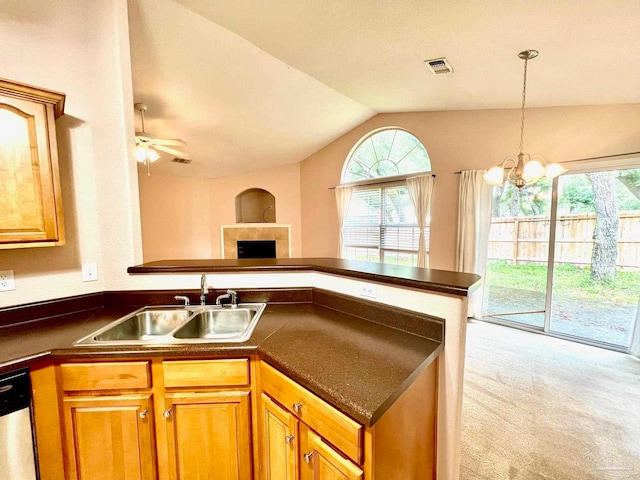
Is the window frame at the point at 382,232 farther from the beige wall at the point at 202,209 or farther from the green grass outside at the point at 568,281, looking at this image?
the beige wall at the point at 202,209

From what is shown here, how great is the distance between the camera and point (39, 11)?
4.95 feet

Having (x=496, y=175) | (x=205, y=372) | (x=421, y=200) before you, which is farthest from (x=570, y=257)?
(x=205, y=372)

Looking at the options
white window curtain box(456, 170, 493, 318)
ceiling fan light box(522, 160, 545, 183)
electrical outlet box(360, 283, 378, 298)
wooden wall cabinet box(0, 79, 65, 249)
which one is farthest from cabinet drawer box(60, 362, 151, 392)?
white window curtain box(456, 170, 493, 318)

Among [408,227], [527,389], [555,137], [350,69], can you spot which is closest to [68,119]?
[350,69]

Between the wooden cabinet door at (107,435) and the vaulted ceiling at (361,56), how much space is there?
2604 millimetres

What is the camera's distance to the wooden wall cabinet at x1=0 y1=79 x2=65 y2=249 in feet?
4.13

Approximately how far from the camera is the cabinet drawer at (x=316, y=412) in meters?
0.85

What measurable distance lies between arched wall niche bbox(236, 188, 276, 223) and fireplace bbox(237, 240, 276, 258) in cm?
71

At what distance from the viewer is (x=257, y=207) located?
690cm

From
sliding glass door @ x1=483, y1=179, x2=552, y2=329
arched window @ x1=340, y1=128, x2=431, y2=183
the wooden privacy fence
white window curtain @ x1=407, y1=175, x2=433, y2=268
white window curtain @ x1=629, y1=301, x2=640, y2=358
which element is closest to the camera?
white window curtain @ x1=629, y1=301, x2=640, y2=358

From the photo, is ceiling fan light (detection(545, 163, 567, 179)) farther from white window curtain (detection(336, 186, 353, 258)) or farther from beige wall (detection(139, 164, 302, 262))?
beige wall (detection(139, 164, 302, 262))

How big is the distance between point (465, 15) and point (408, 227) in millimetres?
3013

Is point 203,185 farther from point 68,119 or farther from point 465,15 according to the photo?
point 465,15

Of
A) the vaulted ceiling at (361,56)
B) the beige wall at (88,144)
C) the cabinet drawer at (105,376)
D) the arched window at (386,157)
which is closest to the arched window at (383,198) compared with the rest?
the arched window at (386,157)
